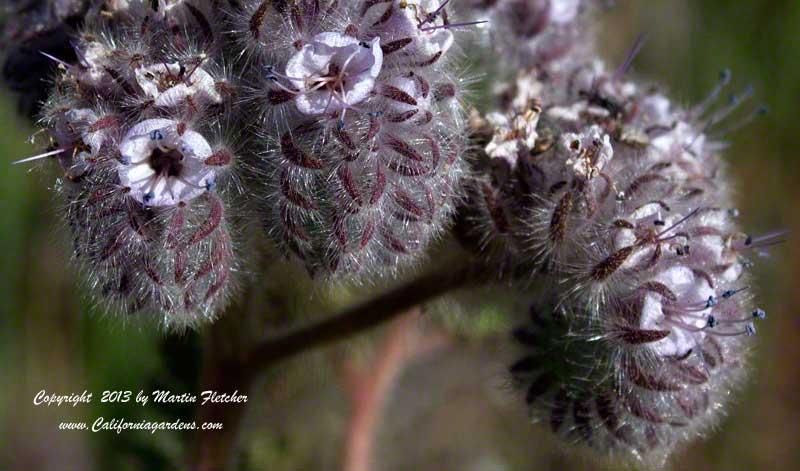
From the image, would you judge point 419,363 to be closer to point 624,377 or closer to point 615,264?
point 624,377

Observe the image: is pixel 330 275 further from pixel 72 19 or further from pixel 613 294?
pixel 72 19

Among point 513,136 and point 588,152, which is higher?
point 588,152

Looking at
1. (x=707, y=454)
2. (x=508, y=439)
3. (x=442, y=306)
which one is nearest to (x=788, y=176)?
(x=707, y=454)

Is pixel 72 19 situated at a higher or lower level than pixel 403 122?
lower

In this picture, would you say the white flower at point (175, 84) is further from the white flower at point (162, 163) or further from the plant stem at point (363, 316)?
the plant stem at point (363, 316)

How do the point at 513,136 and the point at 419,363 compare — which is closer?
the point at 513,136

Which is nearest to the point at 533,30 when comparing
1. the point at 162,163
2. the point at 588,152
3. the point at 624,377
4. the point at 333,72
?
the point at 588,152
